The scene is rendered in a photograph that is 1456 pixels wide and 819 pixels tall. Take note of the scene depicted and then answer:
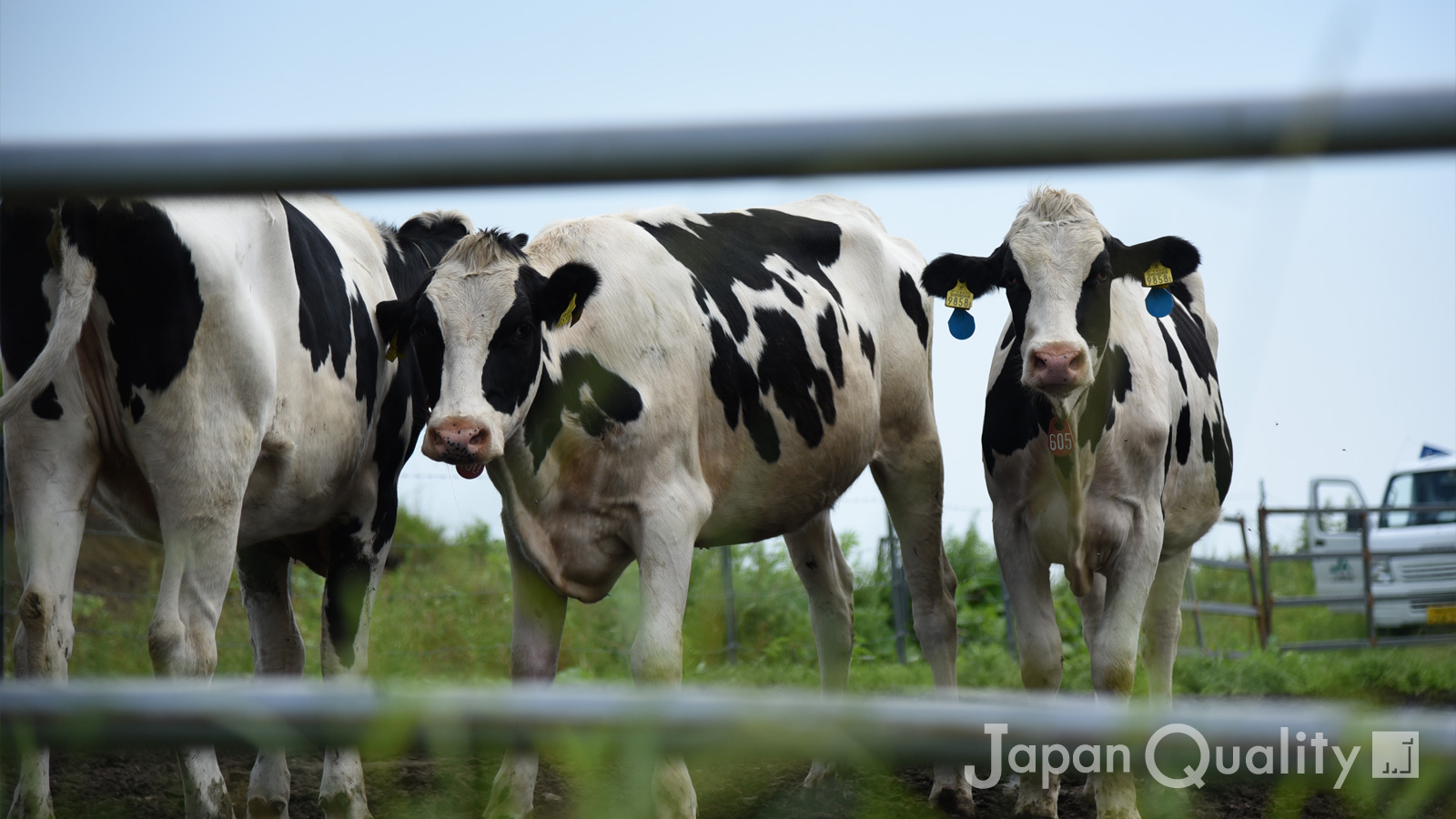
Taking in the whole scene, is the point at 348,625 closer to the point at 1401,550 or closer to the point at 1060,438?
the point at 1060,438

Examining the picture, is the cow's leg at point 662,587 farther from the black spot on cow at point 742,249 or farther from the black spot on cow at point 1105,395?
the black spot on cow at point 1105,395

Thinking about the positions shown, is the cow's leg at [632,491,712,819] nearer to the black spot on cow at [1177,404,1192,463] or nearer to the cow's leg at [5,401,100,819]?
the cow's leg at [5,401,100,819]

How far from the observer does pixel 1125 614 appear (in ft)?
18.3

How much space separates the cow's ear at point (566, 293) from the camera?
204 inches

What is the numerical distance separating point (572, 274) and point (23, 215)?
198 centimetres

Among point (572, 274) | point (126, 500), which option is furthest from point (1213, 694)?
point (126, 500)

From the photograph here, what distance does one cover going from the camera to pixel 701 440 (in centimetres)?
568

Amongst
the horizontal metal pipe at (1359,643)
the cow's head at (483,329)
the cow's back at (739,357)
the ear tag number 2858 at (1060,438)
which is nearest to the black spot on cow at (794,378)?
the cow's back at (739,357)

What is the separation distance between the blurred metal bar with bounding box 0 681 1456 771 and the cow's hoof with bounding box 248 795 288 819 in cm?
457

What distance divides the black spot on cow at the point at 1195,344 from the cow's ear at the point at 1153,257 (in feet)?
3.54

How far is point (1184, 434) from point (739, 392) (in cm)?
232

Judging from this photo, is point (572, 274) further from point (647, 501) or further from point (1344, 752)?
point (1344, 752)

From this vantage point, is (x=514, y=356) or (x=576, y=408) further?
(x=576, y=408)

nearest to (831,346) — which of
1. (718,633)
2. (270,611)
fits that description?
(270,611)
